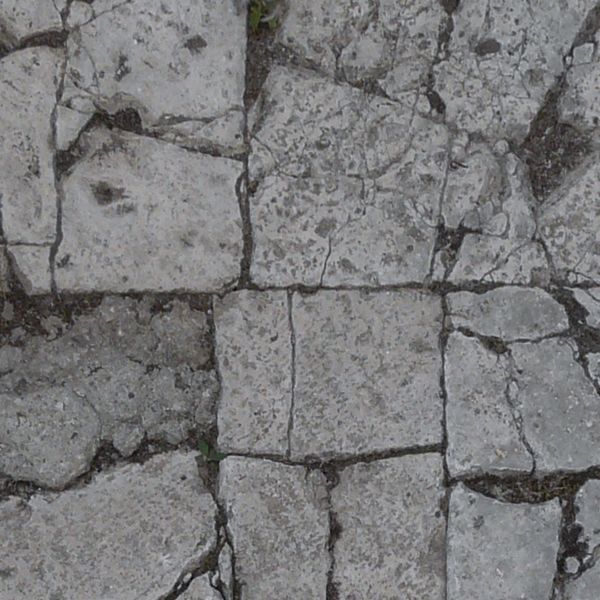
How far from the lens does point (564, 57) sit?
2.29 meters

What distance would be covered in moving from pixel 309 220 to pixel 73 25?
2.32 ft

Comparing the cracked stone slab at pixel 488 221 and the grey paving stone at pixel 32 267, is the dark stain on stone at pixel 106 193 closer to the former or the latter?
the grey paving stone at pixel 32 267

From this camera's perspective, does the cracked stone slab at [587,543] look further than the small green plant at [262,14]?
Yes

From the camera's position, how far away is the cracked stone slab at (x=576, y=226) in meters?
2.31

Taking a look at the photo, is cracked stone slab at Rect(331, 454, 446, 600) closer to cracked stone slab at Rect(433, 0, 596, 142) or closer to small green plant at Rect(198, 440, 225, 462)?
small green plant at Rect(198, 440, 225, 462)

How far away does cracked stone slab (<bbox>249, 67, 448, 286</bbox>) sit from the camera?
7.32 feet

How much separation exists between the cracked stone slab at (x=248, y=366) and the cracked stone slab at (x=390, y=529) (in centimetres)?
25

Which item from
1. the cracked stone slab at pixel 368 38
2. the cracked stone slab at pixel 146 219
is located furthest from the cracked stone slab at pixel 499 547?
the cracked stone slab at pixel 368 38

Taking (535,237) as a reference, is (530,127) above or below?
above

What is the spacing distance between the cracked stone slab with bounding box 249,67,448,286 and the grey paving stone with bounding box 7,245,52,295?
1.60 feet

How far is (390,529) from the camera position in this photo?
230 centimetres

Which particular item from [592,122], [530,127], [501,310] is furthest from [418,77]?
[501,310]

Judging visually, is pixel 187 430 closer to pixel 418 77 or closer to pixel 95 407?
pixel 95 407

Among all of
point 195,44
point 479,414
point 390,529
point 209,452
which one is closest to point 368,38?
point 195,44
